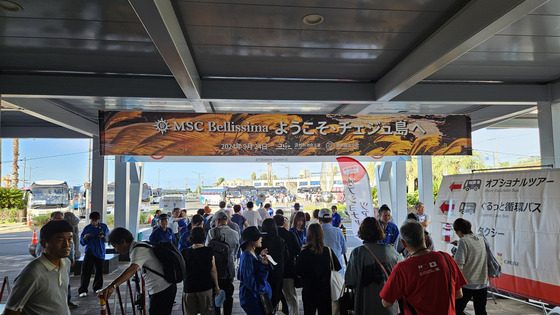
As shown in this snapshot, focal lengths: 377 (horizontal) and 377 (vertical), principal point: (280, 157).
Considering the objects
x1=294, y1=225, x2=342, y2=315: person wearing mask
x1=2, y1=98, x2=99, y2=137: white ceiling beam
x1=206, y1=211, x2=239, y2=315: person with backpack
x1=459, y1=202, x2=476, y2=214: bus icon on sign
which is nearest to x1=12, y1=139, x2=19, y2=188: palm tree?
x1=2, y1=98, x2=99, y2=137: white ceiling beam

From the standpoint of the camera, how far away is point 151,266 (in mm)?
3781

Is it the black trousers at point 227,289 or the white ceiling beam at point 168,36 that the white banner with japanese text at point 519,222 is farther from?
the white ceiling beam at point 168,36

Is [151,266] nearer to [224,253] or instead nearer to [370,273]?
[224,253]

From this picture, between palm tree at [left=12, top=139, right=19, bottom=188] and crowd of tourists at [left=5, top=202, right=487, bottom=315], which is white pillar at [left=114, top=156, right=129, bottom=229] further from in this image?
palm tree at [left=12, top=139, right=19, bottom=188]

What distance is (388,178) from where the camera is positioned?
1471cm

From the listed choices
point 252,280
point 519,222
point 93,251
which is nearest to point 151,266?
point 252,280

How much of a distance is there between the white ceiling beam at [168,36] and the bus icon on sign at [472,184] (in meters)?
5.29

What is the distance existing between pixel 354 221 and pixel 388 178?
7.18 metres

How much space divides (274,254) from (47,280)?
2752mm

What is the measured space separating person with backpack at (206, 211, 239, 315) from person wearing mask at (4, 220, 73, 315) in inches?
89.4

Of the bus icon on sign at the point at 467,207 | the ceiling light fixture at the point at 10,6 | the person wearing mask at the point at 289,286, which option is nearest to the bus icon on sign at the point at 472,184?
the bus icon on sign at the point at 467,207

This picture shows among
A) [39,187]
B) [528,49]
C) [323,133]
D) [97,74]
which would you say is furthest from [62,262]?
[39,187]

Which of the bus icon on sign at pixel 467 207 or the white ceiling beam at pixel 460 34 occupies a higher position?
the white ceiling beam at pixel 460 34

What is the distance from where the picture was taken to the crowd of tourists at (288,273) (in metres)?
2.64
